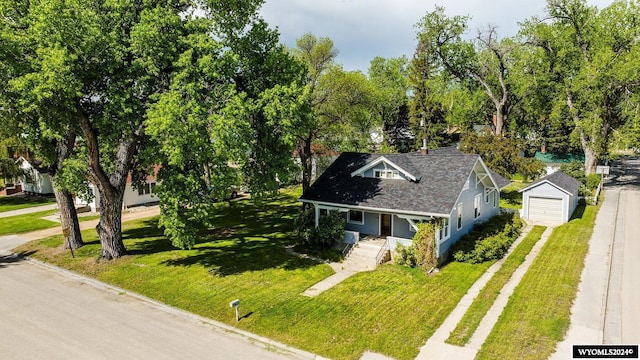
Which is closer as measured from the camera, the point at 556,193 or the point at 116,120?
the point at 116,120

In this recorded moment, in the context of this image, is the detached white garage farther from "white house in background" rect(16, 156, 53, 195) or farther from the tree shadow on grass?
"white house in background" rect(16, 156, 53, 195)

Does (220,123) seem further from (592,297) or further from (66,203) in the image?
(592,297)

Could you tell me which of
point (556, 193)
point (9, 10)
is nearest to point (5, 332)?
point (9, 10)

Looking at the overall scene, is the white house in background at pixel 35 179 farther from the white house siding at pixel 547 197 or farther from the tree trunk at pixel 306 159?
the white house siding at pixel 547 197

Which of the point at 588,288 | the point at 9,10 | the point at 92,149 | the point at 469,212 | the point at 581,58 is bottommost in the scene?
the point at 588,288

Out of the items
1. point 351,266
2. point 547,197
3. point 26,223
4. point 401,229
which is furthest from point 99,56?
point 547,197

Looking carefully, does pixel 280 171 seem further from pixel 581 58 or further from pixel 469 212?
pixel 581 58
